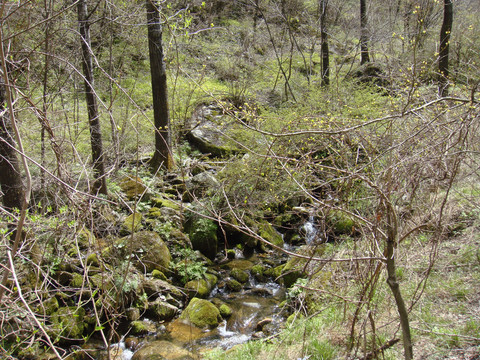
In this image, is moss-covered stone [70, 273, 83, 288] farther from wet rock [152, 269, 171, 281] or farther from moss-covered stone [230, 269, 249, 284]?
moss-covered stone [230, 269, 249, 284]

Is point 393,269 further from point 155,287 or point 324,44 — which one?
point 324,44

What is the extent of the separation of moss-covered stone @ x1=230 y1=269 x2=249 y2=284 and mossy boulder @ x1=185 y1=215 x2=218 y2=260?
763 mm

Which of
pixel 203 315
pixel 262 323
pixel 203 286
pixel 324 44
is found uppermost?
pixel 324 44

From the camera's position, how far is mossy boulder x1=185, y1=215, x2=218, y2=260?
7.25m

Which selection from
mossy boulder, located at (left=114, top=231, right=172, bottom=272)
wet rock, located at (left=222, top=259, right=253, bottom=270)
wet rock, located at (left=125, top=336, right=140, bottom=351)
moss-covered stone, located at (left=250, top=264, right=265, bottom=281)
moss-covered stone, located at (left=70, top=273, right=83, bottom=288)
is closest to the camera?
wet rock, located at (left=125, top=336, right=140, bottom=351)

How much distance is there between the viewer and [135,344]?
16.4 feet

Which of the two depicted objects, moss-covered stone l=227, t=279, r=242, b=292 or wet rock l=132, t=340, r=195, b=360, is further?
moss-covered stone l=227, t=279, r=242, b=292

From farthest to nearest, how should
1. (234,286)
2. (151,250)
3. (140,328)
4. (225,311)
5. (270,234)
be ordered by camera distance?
(270,234)
(234,286)
(151,250)
(225,311)
(140,328)

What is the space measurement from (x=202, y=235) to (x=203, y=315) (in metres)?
1.99

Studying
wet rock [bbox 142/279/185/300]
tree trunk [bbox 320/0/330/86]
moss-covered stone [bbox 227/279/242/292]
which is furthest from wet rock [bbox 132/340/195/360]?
tree trunk [bbox 320/0/330/86]

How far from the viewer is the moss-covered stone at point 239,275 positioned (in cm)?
672

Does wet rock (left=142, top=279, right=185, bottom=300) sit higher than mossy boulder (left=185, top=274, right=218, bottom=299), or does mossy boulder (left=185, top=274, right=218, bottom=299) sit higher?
wet rock (left=142, top=279, right=185, bottom=300)

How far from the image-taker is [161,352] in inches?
188

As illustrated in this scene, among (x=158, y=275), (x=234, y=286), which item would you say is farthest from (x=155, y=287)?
(x=234, y=286)
